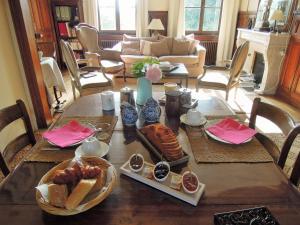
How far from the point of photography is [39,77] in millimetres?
2348

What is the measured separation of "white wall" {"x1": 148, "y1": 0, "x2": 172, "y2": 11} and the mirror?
197cm

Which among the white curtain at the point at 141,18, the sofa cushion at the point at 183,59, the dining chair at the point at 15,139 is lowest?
the sofa cushion at the point at 183,59

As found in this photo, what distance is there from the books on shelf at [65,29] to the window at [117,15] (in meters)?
0.70

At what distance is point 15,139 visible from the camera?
110 centimetres

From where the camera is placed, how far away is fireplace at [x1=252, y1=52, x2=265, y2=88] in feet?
13.5

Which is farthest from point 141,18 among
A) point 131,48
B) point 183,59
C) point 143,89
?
point 143,89

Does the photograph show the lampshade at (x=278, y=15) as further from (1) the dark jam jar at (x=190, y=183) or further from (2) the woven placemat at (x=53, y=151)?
(1) the dark jam jar at (x=190, y=183)

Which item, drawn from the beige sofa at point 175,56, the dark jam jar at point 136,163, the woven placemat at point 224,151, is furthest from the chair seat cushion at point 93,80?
the dark jam jar at point 136,163

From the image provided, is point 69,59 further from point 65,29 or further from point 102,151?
point 65,29

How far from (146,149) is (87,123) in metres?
0.41

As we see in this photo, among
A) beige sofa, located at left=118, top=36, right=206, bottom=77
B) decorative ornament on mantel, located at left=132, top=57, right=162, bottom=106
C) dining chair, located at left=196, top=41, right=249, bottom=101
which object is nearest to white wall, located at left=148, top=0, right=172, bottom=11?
beige sofa, located at left=118, top=36, right=206, bottom=77

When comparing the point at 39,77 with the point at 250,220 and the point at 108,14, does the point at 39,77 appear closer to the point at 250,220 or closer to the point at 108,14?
the point at 250,220

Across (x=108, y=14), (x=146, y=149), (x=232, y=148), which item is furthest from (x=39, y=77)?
(x=108, y=14)

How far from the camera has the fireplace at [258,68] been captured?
4.12 metres
